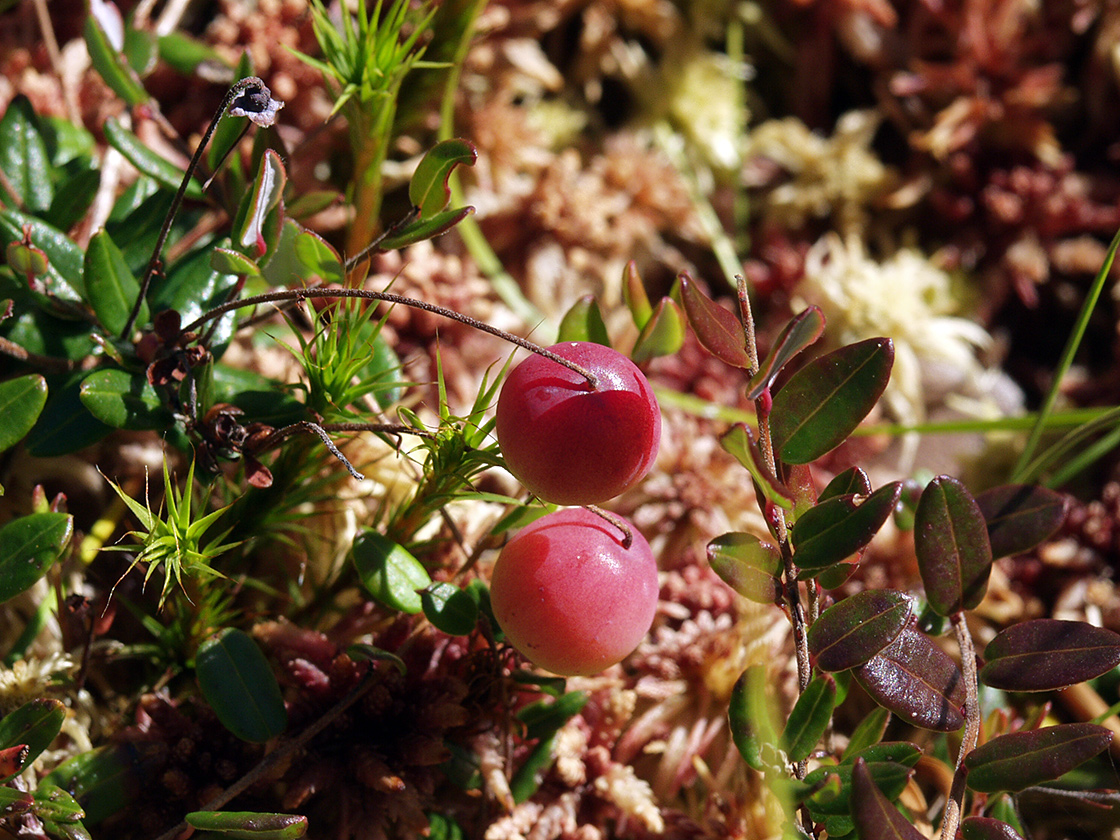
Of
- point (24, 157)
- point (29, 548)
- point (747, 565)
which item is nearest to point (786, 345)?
point (747, 565)

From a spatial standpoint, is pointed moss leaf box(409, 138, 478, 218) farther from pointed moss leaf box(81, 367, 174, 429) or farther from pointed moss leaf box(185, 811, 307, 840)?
pointed moss leaf box(185, 811, 307, 840)

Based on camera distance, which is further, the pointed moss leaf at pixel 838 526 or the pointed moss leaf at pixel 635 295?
the pointed moss leaf at pixel 635 295

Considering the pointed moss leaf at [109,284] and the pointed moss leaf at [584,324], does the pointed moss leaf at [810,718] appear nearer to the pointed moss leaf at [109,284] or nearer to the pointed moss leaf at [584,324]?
the pointed moss leaf at [584,324]

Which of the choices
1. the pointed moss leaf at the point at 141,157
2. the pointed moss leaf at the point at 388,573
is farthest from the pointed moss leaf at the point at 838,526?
the pointed moss leaf at the point at 141,157

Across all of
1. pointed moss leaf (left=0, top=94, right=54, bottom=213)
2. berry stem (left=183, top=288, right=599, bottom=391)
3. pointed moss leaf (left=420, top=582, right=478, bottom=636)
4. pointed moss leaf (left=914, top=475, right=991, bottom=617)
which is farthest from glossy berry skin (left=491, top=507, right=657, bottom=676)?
pointed moss leaf (left=0, top=94, right=54, bottom=213)

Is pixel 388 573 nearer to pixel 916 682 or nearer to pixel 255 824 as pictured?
pixel 255 824

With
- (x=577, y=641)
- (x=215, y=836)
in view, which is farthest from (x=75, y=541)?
(x=577, y=641)
